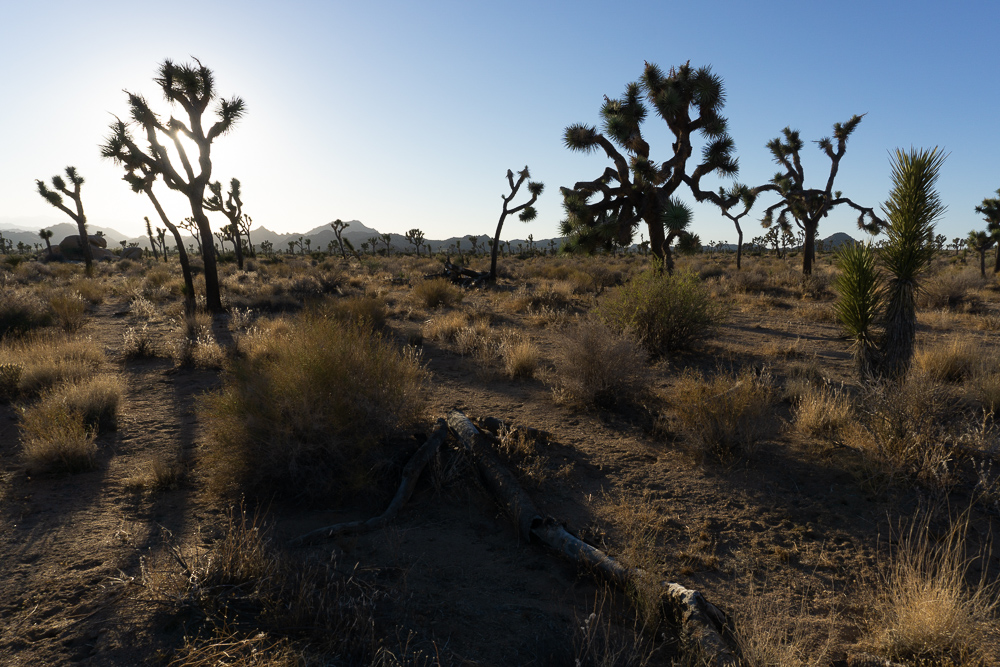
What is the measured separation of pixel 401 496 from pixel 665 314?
6.35 meters

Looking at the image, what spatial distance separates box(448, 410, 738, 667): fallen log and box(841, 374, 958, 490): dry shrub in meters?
2.65

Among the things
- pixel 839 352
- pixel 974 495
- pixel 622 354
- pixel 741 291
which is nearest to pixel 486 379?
pixel 622 354

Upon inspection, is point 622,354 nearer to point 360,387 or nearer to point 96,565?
point 360,387

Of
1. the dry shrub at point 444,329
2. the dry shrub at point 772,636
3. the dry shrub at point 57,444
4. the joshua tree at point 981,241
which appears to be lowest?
the dry shrub at point 772,636

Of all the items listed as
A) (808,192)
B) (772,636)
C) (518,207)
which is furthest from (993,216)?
(772,636)

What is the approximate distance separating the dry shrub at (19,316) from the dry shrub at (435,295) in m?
8.97

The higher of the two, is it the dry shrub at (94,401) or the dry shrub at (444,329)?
the dry shrub at (444,329)

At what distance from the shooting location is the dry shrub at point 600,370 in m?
6.55

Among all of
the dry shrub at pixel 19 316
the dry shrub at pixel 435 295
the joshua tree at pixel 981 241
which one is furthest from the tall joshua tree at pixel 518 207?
the joshua tree at pixel 981 241

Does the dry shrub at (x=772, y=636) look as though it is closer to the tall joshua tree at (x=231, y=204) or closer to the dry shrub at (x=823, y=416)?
the dry shrub at (x=823, y=416)

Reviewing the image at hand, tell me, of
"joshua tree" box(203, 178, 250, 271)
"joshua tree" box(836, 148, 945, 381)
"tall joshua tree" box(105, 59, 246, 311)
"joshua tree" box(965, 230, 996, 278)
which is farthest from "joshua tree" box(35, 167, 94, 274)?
"joshua tree" box(965, 230, 996, 278)

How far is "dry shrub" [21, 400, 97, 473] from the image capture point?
4719mm

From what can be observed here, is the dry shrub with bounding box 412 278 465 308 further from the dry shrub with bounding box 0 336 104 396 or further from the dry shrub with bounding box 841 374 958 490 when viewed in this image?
the dry shrub with bounding box 841 374 958 490

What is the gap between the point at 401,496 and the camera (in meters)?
4.16
